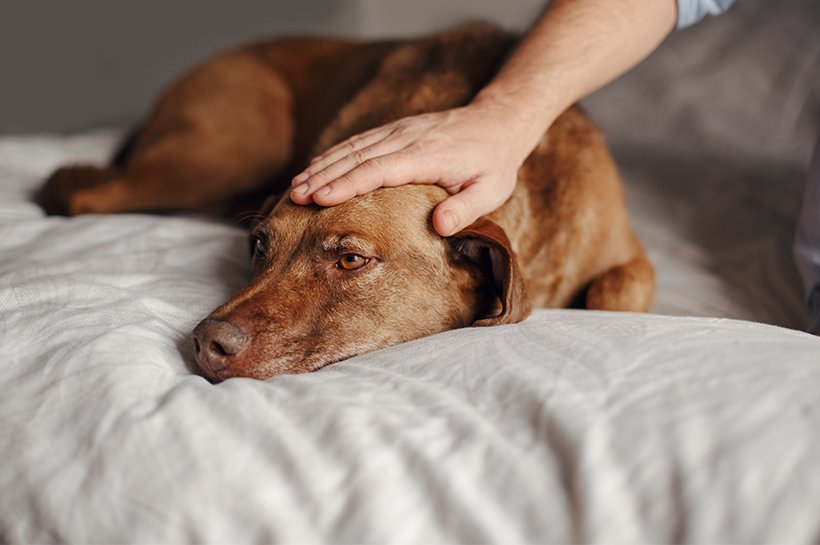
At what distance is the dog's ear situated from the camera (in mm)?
1874

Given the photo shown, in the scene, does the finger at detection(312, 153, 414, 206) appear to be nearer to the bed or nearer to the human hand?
the human hand

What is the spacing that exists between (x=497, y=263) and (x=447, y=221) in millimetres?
172

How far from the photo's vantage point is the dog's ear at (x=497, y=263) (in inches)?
73.8

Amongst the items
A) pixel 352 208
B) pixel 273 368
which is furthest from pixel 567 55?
pixel 273 368

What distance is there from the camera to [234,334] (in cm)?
170

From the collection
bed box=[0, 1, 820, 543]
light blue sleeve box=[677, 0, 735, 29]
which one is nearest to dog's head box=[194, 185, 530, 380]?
bed box=[0, 1, 820, 543]

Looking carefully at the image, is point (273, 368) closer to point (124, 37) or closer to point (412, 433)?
point (412, 433)

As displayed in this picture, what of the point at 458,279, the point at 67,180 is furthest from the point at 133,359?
the point at 67,180

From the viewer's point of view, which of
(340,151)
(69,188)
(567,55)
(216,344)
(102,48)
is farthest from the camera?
(102,48)

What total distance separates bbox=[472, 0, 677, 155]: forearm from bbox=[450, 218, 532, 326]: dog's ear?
345 millimetres

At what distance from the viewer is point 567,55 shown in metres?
2.29

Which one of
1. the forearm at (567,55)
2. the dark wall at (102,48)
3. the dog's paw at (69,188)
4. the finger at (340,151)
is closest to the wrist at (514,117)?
the forearm at (567,55)

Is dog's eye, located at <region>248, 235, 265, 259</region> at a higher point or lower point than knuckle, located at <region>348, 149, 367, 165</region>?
lower

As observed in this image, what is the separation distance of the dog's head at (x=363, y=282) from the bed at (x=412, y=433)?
0.13 meters
